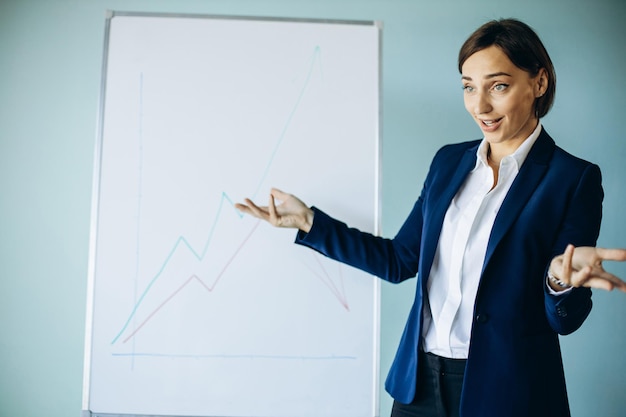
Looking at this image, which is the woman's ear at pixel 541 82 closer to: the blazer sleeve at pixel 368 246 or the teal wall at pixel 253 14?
the blazer sleeve at pixel 368 246

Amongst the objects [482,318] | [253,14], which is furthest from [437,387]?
[253,14]

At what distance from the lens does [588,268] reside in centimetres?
93

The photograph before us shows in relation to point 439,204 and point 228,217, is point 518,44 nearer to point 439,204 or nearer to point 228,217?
point 439,204

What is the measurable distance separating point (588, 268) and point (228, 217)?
1009mm

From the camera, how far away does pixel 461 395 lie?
1.15 meters

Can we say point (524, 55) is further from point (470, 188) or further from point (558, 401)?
point (558, 401)

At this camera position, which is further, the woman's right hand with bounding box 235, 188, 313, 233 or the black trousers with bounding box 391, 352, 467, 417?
the woman's right hand with bounding box 235, 188, 313, 233

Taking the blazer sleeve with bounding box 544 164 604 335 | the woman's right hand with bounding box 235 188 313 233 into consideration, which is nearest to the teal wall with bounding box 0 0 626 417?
the woman's right hand with bounding box 235 188 313 233

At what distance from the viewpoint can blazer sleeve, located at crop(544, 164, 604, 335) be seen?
1081 mm

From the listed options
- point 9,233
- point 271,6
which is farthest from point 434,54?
point 9,233

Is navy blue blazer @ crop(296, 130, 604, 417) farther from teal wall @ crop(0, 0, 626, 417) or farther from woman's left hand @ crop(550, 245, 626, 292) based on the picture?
teal wall @ crop(0, 0, 626, 417)

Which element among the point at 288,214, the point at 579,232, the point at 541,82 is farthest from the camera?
the point at 288,214

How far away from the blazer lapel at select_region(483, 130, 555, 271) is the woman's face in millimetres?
68

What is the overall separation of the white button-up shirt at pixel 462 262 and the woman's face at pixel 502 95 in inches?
1.6
